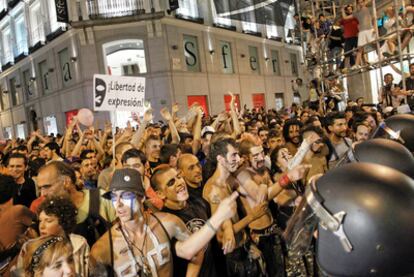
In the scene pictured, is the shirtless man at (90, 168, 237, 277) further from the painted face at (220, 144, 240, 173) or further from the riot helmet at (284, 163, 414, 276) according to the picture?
the painted face at (220, 144, 240, 173)

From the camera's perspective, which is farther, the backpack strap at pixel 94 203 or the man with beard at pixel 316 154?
the man with beard at pixel 316 154

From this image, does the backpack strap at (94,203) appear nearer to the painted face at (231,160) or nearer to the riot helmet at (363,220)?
the painted face at (231,160)

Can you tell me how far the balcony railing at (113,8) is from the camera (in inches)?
829

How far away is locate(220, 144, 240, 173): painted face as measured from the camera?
3.74 metres

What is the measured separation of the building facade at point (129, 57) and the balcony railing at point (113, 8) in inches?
2.1

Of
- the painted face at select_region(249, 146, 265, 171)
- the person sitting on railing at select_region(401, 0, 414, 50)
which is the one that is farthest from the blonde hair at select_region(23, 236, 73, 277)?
the person sitting on railing at select_region(401, 0, 414, 50)

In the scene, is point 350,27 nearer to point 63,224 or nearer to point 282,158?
point 282,158

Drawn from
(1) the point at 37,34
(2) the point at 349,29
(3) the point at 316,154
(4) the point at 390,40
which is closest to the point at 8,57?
(1) the point at 37,34

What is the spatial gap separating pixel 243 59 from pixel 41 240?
26.6m

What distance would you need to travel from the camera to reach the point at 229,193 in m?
3.73

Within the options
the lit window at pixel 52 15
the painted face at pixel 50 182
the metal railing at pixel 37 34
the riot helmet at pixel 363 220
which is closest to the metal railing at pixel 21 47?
the metal railing at pixel 37 34

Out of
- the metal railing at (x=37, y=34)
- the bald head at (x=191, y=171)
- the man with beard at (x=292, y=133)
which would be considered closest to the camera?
the bald head at (x=191, y=171)

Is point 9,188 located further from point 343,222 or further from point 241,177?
point 343,222

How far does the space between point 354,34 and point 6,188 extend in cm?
951
